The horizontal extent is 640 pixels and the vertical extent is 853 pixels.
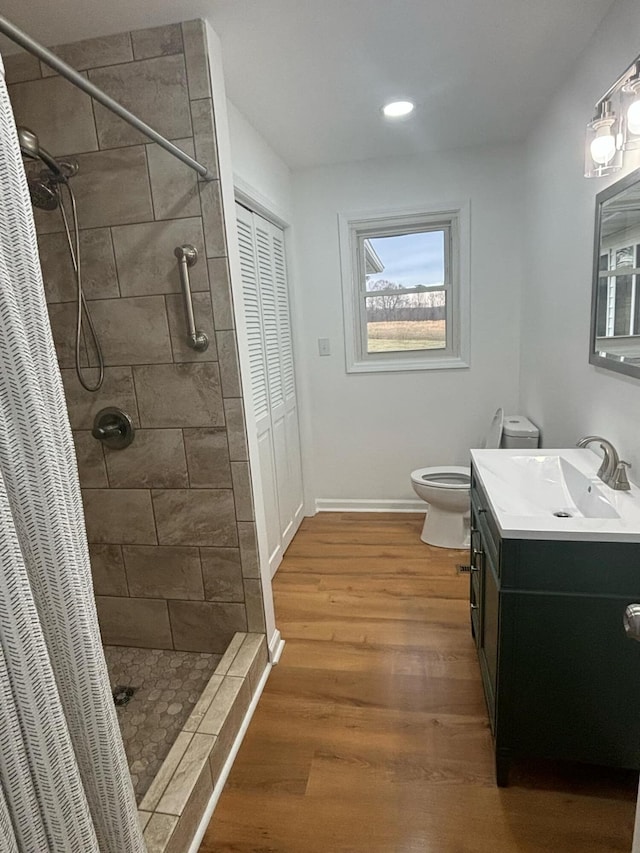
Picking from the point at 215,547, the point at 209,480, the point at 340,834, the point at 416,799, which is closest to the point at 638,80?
the point at 209,480

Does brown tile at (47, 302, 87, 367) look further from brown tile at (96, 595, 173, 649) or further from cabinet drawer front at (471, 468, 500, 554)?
cabinet drawer front at (471, 468, 500, 554)

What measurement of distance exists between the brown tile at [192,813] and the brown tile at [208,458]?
0.90m

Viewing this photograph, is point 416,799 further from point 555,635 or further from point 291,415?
point 291,415

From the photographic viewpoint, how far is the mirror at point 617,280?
1.52 metres

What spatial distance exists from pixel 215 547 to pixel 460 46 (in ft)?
7.06

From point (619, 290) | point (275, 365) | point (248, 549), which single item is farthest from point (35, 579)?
point (275, 365)

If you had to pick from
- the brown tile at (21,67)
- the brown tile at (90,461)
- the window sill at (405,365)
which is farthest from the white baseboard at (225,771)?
the brown tile at (21,67)

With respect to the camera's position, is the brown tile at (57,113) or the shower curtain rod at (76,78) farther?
the brown tile at (57,113)

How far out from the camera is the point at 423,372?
317 centimetres

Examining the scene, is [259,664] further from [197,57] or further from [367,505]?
[197,57]

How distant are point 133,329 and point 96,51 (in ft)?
3.02

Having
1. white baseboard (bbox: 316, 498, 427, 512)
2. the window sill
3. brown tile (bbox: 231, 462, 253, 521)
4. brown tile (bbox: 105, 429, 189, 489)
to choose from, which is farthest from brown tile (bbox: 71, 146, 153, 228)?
white baseboard (bbox: 316, 498, 427, 512)

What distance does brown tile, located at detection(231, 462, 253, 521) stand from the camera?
1.78m

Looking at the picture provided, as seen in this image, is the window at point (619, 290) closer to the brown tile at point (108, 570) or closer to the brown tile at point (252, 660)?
the brown tile at point (252, 660)
